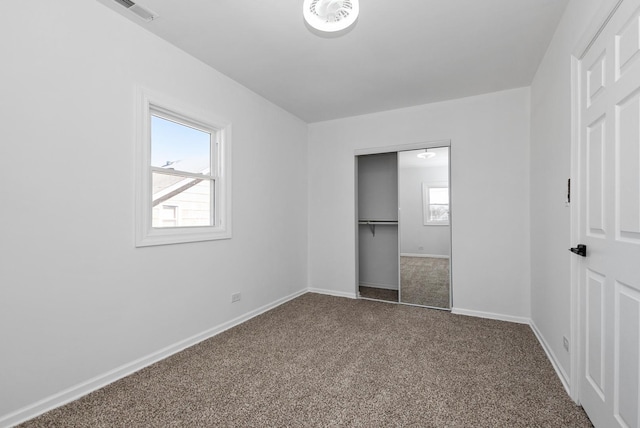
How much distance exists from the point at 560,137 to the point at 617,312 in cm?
130

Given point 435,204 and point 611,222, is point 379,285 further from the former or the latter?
point 611,222

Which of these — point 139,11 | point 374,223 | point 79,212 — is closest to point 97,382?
point 79,212

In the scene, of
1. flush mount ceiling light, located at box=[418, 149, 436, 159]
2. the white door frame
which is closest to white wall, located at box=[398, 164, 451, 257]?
flush mount ceiling light, located at box=[418, 149, 436, 159]

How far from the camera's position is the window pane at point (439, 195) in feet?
12.2

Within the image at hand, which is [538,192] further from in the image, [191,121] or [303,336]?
[191,121]

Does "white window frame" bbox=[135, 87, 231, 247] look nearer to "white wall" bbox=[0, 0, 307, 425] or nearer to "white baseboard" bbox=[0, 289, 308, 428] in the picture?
"white wall" bbox=[0, 0, 307, 425]

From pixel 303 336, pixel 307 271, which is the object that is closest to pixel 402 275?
pixel 307 271

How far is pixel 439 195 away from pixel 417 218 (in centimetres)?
40

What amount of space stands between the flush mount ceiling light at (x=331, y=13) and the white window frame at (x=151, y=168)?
1392mm

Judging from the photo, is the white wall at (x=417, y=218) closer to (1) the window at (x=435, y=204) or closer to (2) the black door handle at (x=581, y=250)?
(1) the window at (x=435, y=204)

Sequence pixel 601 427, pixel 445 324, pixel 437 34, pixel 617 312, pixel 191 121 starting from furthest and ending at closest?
pixel 445 324 < pixel 191 121 < pixel 437 34 < pixel 601 427 < pixel 617 312

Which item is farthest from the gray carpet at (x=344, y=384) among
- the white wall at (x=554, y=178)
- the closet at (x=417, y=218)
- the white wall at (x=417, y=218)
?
the white wall at (x=417, y=218)

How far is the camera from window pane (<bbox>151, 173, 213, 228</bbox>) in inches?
99.7

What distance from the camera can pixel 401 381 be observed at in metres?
2.05
